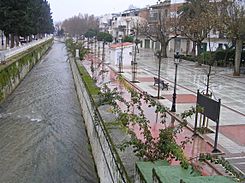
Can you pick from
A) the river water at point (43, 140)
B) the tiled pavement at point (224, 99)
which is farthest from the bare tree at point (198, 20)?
the river water at point (43, 140)

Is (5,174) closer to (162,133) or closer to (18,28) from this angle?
(162,133)

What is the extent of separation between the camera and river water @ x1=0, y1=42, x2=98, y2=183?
11.4 metres

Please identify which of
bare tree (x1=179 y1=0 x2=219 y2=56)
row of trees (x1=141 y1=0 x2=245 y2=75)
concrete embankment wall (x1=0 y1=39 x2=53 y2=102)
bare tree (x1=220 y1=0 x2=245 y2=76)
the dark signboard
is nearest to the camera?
the dark signboard

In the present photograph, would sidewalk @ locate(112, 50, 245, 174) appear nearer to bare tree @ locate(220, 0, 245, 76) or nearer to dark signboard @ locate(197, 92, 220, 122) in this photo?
dark signboard @ locate(197, 92, 220, 122)

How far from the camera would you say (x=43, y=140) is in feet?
48.0

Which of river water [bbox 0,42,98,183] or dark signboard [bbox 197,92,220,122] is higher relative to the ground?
dark signboard [bbox 197,92,220,122]

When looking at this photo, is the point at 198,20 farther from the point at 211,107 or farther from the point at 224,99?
the point at 211,107

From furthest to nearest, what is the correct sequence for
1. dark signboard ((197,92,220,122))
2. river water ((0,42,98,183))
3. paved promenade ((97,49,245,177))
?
1. paved promenade ((97,49,245,177))
2. river water ((0,42,98,183))
3. dark signboard ((197,92,220,122))

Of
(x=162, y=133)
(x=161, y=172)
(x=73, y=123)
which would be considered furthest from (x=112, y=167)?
(x=73, y=123)

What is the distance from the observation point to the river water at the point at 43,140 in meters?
11.4

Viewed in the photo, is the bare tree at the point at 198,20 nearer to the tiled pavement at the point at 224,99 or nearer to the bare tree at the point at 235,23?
the bare tree at the point at 235,23

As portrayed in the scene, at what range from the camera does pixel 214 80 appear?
28.8 m

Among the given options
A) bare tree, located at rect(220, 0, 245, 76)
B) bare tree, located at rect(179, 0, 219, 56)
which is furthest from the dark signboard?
bare tree, located at rect(179, 0, 219, 56)

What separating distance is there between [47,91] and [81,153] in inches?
527
